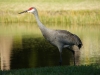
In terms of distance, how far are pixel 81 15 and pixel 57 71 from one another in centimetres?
3335

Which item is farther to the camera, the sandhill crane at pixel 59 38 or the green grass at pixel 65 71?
the sandhill crane at pixel 59 38

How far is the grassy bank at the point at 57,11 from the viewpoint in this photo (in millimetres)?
44094

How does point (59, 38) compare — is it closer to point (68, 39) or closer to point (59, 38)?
point (59, 38)

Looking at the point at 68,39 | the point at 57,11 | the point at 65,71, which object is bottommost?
the point at 57,11

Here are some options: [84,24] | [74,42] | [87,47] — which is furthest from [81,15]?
[74,42]

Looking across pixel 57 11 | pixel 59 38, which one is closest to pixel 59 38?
pixel 59 38

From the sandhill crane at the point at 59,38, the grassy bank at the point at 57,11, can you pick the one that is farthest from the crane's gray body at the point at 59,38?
the grassy bank at the point at 57,11

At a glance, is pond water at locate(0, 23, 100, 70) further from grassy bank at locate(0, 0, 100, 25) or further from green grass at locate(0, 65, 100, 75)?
grassy bank at locate(0, 0, 100, 25)

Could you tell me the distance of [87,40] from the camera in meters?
30.5

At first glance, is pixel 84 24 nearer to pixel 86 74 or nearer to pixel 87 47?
pixel 87 47

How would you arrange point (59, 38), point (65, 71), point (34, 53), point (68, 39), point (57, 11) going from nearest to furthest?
point (65, 71), point (59, 38), point (68, 39), point (34, 53), point (57, 11)

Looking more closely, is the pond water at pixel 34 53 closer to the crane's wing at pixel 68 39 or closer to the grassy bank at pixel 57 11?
the crane's wing at pixel 68 39

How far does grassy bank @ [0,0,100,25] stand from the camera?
44.1 m

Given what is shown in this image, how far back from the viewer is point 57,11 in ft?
162
